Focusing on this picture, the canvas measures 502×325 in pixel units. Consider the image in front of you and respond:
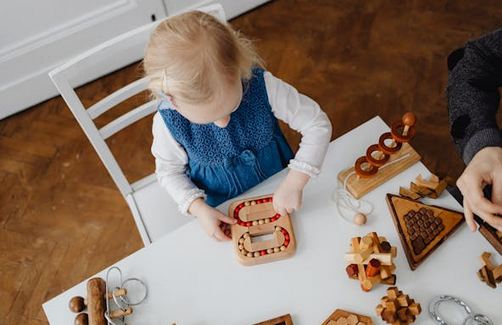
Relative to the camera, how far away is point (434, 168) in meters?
1.82

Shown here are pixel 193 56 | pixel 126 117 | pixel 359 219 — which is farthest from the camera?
pixel 126 117

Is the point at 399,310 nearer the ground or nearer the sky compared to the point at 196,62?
nearer the ground

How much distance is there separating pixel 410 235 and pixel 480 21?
164cm

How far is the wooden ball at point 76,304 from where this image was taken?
878mm

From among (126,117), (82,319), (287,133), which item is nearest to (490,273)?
(82,319)

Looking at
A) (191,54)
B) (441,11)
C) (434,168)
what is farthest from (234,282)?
(441,11)

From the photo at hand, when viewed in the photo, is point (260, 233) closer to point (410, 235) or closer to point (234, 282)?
point (234, 282)

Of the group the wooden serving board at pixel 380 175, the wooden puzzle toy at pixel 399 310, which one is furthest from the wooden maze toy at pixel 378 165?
the wooden puzzle toy at pixel 399 310

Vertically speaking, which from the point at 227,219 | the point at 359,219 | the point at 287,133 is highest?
the point at 287,133

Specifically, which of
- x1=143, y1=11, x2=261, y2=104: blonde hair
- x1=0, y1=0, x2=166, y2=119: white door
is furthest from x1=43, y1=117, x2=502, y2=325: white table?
x1=0, y1=0, x2=166, y2=119: white door

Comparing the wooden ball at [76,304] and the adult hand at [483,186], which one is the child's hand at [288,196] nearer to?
the adult hand at [483,186]

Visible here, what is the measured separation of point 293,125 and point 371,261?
381mm

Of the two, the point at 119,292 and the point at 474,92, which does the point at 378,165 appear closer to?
the point at 474,92

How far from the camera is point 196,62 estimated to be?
81cm
